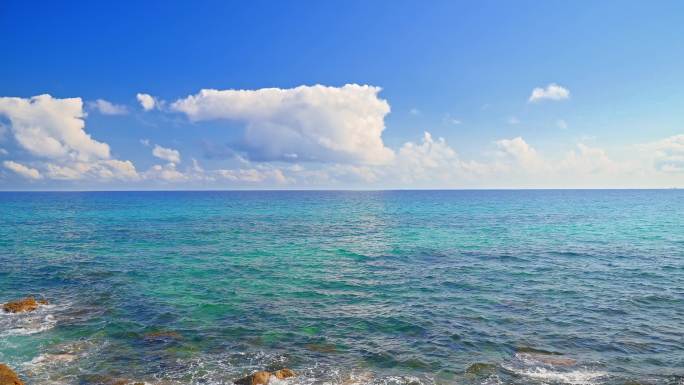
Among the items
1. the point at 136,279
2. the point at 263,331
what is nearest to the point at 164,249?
the point at 136,279

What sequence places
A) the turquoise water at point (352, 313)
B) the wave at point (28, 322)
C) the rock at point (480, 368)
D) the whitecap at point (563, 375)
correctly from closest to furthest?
the whitecap at point (563, 375) < the rock at point (480, 368) < the turquoise water at point (352, 313) < the wave at point (28, 322)

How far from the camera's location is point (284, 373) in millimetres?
19422

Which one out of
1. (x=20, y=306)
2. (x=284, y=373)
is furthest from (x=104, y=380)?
(x=20, y=306)

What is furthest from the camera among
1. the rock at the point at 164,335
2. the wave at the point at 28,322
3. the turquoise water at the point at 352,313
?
the wave at the point at 28,322

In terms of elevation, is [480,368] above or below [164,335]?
below

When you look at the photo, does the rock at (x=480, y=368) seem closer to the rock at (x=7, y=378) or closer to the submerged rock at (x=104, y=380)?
the submerged rock at (x=104, y=380)

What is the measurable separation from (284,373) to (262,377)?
1173 mm

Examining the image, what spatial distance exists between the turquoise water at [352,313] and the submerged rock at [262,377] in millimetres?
819

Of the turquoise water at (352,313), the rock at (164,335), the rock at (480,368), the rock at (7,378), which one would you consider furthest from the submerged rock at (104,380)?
the rock at (480,368)

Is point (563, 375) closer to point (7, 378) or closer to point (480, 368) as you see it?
point (480, 368)

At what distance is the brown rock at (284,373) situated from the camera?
19.2m

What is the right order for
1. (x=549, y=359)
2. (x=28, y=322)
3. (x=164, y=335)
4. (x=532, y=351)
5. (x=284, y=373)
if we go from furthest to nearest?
1. (x=28, y=322)
2. (x=164, y=335)
3. (x=532, y=351)
4. (x=549, y=359)
5. (x=284, y=373)

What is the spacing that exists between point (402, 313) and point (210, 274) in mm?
21954

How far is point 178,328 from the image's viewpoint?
1020 inches
